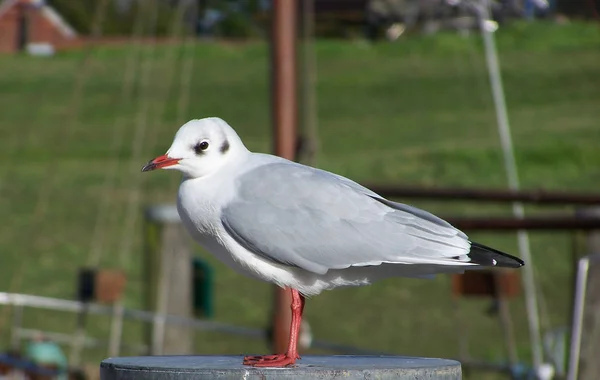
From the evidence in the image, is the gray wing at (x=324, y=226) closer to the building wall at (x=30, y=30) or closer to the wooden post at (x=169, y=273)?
the wooden post at (x=169, y=273)

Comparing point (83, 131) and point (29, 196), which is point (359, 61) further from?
point (29, 196)

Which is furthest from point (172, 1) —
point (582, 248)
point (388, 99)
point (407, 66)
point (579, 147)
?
point (407, 66)

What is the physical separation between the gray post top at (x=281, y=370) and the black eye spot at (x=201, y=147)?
20.3 inches

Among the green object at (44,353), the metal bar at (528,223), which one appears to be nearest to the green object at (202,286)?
the green object at (44,353)

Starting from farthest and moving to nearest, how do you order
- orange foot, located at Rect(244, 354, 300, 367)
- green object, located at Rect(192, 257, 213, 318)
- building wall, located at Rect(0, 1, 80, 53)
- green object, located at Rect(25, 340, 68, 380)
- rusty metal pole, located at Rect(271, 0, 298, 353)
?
building wall, located at Rect(0, 1, 80, 53)
green object, located at Rect(25, 340, 68, 380)
green object, located at Rect(192, 257, 213, 318)
rusty metal pole, located at Rect(271, 0, 298, 353)
orange foot, located at Rect(244, 354, 300, 367)

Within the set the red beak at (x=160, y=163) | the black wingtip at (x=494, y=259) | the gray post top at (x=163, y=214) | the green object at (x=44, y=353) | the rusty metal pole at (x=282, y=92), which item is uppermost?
the rusty metal pole at (x=282, y=92)

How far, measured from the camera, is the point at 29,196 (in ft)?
56.3

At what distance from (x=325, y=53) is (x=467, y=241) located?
25183 mm

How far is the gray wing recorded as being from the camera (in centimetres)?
316

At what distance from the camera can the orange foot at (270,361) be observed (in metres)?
3.06

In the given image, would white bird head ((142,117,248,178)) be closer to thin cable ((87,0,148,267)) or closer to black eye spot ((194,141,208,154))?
black eye spot ((194,141,208,154))

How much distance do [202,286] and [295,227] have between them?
370 cm

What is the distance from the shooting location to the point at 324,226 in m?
3.22

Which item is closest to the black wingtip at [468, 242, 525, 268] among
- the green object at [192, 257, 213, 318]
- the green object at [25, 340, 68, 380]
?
the green object at [192, 257, 213, 318]
